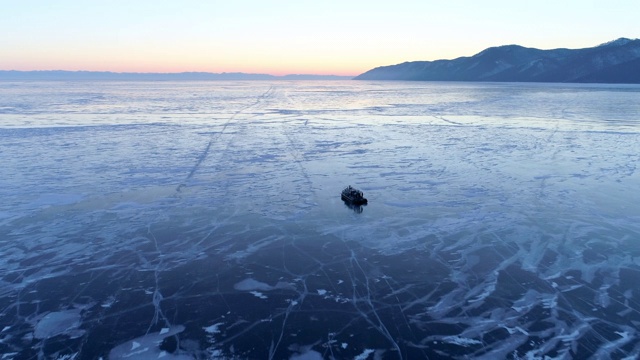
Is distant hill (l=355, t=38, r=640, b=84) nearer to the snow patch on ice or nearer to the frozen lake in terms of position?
the frozen lake

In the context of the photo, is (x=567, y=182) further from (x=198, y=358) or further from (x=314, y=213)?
(x=198, y=358)

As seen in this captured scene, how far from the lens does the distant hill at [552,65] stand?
4857 inches

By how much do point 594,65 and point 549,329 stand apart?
15336cm

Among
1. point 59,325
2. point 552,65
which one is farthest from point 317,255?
point 552,65

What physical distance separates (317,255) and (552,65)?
163 meters

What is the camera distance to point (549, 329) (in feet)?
20.7

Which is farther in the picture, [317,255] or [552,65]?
[552,65]

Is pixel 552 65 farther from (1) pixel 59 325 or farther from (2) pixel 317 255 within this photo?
(1) pixel 59 325

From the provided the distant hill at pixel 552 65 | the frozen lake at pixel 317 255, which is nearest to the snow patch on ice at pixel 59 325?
the frozen lake at pixel 317 255

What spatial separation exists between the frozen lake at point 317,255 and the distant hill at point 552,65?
131 meters

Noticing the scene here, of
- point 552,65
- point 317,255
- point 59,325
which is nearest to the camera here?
point 59,325

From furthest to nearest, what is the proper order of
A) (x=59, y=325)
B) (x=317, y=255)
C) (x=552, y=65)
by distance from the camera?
(x=552, y=65)
(x=317, y=255)
(x=59, y=325)

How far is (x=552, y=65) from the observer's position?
472ft

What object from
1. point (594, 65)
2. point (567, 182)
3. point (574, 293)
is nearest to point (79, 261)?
point (574, 293)
